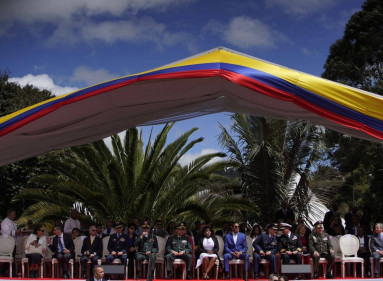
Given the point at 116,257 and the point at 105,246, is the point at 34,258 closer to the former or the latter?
the point at 105,246

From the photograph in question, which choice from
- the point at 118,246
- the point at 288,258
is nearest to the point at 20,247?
the point at 118,246

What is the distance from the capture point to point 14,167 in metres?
25.8

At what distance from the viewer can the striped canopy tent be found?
27.0ft

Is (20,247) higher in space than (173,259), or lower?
higher

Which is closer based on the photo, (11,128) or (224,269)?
(11,128)

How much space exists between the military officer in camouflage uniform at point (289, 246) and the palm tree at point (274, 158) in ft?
18.5

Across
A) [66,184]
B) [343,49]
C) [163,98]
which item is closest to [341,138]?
[343,49]

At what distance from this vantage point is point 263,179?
19.2m

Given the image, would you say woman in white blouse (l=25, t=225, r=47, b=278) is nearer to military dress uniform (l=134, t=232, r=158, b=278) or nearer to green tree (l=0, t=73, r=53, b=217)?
Answer: military dress uniform (l=134, t=232, r=158, b=278)

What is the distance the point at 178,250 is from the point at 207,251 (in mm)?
704

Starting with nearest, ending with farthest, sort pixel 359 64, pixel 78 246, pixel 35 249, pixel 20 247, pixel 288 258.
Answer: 1. pixel 288 258
2. pixel 35 249
3. pixel 78 246
4. pixel 20 247
5. pixel 359 64

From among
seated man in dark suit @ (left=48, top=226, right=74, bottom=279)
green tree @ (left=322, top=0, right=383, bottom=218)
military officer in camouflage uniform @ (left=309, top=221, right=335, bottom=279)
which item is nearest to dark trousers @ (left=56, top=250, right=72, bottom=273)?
seated man in dark suit @ (left=48, top=226, right=74, bottom=279)

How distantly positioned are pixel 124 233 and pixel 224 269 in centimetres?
257

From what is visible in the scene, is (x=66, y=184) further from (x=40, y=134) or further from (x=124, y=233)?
(x=40, y=134)
